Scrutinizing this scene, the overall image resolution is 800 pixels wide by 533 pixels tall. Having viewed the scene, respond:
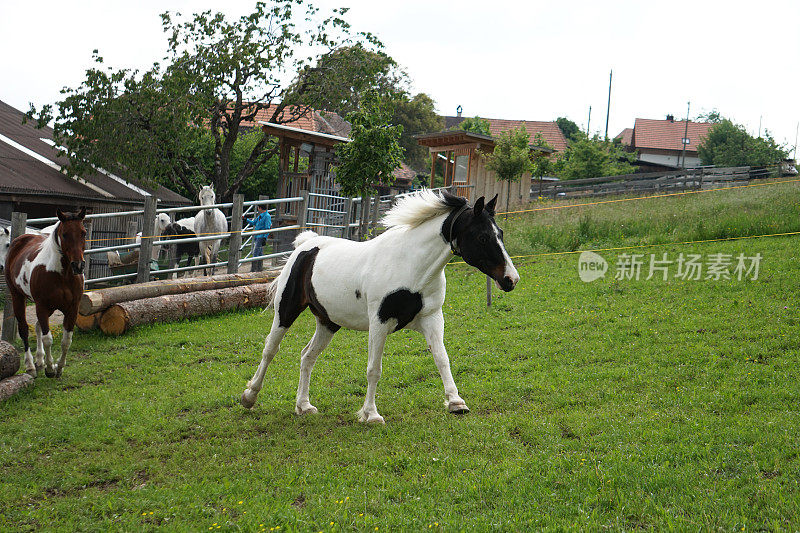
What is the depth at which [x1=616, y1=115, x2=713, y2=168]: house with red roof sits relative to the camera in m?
67.7

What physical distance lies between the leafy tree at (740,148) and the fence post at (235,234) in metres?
51.7


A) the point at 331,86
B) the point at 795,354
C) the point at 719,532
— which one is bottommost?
the point at 719,532

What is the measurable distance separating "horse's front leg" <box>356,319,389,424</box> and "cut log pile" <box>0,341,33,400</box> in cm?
434

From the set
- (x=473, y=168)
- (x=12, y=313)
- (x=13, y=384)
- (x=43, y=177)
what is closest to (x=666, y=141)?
(x=473, y=168)

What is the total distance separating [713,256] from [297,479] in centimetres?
1041

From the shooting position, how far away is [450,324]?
10.2 metres

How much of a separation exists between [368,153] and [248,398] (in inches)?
323

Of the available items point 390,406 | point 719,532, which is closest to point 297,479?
point 390,406

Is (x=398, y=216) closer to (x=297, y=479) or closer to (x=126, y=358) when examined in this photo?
(x=297, y=479)

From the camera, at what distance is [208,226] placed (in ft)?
50.4

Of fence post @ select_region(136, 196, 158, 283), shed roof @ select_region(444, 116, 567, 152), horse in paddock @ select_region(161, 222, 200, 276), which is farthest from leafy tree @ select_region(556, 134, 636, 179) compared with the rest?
fence post @ select_region(136, 196, 158, 283)

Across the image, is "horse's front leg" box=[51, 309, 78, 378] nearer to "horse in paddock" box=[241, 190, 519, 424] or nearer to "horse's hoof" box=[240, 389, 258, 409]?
"horse's hoof" box=[240, 389, 258, 409]

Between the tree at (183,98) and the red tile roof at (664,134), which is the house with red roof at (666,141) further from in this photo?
the tree at (183,98)

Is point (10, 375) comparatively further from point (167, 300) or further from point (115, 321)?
point (167, 300)
